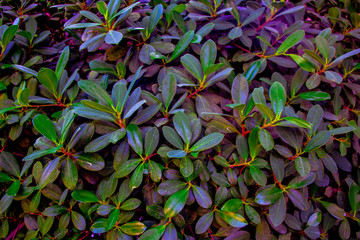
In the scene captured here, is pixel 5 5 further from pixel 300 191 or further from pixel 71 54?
pixel 300 191

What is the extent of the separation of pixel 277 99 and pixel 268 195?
35 cm

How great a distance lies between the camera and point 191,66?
0.93 m

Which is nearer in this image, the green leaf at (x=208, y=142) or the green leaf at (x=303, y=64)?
the green leaf at (x=208, y=142)

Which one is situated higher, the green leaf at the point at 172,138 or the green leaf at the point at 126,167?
the green leaf at the point at 172,138

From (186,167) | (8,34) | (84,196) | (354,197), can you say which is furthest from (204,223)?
(8,34)

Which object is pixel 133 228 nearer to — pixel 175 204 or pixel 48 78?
pixel 175 204

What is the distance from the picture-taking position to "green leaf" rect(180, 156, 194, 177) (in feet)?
2.65

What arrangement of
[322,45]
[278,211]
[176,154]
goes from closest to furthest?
[176,154]
[278,211]
[322,45]

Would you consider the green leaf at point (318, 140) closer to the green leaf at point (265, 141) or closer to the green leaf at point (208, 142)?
the green leaf at point (265, 141)

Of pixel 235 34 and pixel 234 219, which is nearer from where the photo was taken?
pixel 234 219

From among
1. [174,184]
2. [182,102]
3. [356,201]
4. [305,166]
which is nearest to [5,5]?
[182,102]

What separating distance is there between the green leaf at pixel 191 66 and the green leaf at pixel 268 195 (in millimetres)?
479

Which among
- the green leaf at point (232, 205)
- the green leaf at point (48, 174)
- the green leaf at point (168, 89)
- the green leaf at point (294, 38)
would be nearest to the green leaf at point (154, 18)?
the green leaf at point (168, 89)

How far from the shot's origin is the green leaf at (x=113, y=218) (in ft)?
2.69
